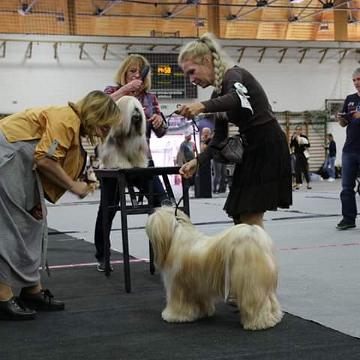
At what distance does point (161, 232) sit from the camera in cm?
279

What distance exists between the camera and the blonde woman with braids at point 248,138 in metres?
2.99

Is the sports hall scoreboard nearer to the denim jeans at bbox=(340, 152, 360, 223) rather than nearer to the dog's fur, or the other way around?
the denim jeans at bbox=(340, 152, 360, 223)

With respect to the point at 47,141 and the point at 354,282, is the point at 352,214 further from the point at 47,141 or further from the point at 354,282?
the point at 47,141

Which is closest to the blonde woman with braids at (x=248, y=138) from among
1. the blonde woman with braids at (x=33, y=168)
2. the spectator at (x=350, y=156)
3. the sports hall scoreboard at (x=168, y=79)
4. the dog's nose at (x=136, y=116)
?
the blonde woman with braids at (x=33, y=168)

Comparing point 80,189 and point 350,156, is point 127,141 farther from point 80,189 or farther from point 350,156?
point 350,156

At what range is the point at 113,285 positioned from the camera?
3844 mm

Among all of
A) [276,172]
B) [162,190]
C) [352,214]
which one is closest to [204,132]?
[352,214]

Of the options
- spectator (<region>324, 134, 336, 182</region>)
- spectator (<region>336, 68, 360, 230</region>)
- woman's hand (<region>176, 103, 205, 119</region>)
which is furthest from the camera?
spectator (<region>324, 134, 336, 182</region>)

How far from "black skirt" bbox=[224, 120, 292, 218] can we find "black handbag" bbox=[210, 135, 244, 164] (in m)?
0.05

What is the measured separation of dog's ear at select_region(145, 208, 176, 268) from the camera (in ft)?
9.16

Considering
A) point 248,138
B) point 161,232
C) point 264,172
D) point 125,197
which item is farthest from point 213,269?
point 125,197

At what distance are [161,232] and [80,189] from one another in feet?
1.58

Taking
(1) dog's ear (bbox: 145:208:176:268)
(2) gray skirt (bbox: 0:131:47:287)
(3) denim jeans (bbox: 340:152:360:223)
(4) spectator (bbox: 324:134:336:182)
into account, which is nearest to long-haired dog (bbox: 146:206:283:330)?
(1) dog's ear (bbox: 145:208:176:268)

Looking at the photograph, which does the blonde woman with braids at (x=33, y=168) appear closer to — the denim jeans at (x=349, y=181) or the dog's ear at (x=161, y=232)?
the dog's ear at (x=161, y=232)
